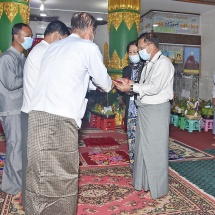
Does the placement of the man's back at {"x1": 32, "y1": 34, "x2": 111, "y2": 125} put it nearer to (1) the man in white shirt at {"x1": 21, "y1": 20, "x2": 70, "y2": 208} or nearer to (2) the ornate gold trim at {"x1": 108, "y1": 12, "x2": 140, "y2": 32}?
(1) the man in white shirt at {"x1": 21, "y1": 20, "x2": 70, "y2": 208}

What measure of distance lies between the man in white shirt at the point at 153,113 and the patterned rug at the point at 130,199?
0.15m

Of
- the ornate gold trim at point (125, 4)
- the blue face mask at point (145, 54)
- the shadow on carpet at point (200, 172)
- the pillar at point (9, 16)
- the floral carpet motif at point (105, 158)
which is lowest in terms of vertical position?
the shadow on carpet at point (200, 172)

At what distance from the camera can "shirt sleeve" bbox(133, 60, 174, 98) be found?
2.65 m

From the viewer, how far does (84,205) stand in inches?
106

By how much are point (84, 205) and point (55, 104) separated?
1276 millimetres

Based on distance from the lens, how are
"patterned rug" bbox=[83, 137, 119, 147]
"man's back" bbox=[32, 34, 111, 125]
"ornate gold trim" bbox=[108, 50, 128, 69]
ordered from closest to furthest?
"man's back" bbox=[32, 34, 111, 125] → "patterned rug" bbox=[83, 137, 119, 147] → "ornate gold trim" bbox=[108, 50, 128, 69]

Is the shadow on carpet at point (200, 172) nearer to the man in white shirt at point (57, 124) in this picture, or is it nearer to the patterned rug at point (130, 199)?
the patterned rug at point (130, 199)

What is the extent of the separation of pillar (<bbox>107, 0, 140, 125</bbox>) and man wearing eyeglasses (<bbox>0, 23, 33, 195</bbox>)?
162 inches

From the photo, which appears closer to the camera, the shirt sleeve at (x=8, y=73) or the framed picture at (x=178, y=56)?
the shirt sleeve at (x=8, y=73)

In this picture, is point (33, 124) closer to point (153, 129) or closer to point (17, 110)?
point (17, 110)

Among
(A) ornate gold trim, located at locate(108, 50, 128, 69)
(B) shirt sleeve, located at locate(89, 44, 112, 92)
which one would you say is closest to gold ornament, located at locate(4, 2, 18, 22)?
(A) ornate gold trim, located at locate(108, 50, 128, 69)

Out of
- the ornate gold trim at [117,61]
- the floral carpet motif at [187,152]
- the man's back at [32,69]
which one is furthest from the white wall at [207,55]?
the man's back at [32,69]

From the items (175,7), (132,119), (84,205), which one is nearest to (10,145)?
(84,205)

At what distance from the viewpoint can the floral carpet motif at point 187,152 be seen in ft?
14.5
